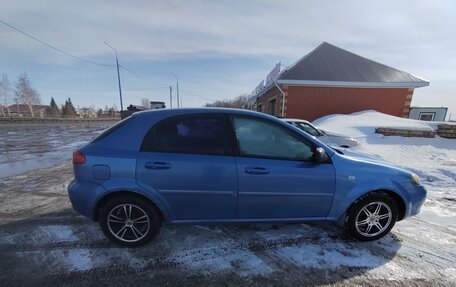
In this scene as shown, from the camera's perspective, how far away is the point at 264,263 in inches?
108

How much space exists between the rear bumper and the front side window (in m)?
1.73

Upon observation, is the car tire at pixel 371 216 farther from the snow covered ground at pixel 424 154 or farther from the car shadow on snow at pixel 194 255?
the snow covered ground at pixel 424 154

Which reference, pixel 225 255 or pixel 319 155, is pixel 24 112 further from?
pixel 319 155

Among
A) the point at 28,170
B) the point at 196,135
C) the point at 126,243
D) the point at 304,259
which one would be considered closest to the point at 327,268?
the point at 304,259

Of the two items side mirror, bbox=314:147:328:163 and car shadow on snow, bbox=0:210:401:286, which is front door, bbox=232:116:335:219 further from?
car shadow on snow, bbox=0:210:401:286

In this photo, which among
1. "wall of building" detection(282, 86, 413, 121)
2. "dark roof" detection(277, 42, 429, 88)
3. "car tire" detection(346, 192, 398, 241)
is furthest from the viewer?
"wall of building" detection(282, 86, 413, 121)

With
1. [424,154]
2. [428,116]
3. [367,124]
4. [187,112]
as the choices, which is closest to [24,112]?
[367,124]

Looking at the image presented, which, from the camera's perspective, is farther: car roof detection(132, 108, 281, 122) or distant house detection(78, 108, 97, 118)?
distant house detection(78, 108, 97, 118)

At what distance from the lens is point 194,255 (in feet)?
9.42

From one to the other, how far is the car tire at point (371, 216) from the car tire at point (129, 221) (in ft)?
8.05

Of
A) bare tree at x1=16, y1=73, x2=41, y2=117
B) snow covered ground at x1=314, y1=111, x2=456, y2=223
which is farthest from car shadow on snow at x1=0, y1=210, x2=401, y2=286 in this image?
bare tree at x1=16, y1=73, x2=41, y2=117

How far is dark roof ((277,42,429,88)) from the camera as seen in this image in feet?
55.1

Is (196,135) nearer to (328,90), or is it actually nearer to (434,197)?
(434,197)

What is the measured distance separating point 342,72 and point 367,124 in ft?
22.7
